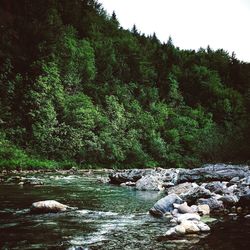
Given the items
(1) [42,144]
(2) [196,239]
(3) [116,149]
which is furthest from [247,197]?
(3) [116,149]

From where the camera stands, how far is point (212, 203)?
13.4 m

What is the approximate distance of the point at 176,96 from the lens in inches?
2943

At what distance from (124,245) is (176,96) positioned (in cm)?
6731

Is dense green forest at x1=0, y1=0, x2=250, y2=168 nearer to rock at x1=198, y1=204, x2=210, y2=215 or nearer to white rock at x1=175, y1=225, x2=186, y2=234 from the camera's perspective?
rock at x1=198, y1=204, x2=210, y2=215

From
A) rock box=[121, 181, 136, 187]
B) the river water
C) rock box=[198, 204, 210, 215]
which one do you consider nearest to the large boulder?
rock box=[121, 181, 136, 187]

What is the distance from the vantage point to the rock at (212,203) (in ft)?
43.4

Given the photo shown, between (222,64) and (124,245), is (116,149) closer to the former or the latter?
(124,245)

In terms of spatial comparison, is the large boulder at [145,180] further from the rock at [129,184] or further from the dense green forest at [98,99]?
the dense green forest at [98,99]

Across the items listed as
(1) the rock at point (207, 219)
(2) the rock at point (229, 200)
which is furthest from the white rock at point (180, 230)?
(2) the rock at point (229, 200)

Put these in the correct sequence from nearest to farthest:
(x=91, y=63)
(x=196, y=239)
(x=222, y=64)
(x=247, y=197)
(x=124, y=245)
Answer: (x=124, y=245) < (x=196, y=239) < (x=247, y=197) < (x=91, y=63) < (x=222, y=64)

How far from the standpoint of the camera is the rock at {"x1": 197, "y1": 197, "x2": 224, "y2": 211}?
13234 millimetres

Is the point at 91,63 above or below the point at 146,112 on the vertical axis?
Result: above

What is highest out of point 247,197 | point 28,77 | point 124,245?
point 28,77

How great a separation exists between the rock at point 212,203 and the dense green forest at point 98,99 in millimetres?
22401
